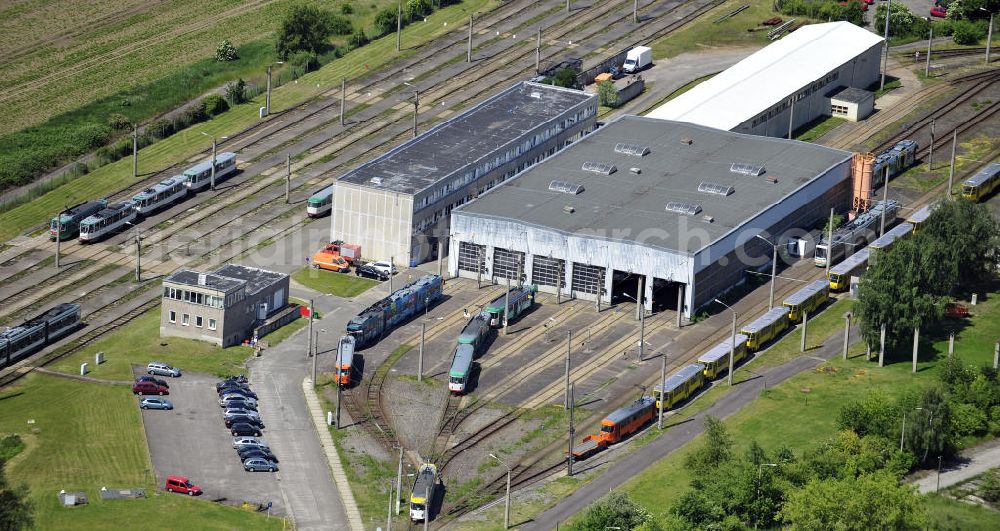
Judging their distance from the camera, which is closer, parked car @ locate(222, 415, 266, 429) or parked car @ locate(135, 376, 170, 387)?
parked car @ locate(222, 415, 266, 429)

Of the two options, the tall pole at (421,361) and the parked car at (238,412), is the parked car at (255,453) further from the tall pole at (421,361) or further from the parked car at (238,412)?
the tall pole at (421,361)

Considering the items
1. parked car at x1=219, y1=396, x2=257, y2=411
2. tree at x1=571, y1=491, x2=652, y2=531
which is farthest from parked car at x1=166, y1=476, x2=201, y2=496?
tree at x1=571, y1=491, x2=652, y2=531

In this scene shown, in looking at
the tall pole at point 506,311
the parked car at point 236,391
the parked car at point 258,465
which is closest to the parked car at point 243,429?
the parked car at point 258,465

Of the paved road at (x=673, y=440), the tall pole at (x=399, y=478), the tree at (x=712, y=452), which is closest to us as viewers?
the tall pole at (x=399, y=478)

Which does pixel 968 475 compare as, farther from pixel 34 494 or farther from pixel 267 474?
pixel 34 494

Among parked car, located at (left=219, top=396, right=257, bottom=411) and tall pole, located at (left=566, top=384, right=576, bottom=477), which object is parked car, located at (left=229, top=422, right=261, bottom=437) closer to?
parked car, located at (left=219, top=396, right=257, bottom=411)

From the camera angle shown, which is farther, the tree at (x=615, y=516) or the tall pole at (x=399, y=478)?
the tall pole at (x=399, y=478)

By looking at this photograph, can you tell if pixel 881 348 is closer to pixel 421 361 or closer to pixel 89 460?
pixel 421 361
